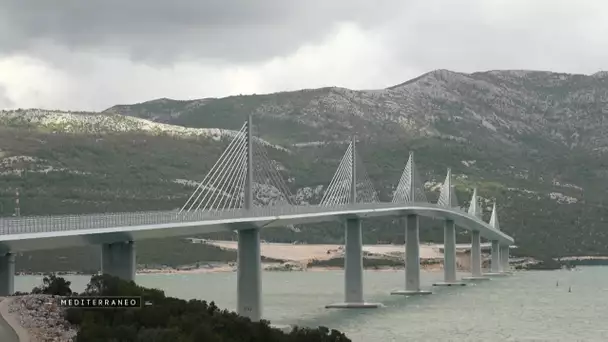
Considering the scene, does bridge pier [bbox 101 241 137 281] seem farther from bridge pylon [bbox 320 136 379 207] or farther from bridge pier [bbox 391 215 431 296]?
bridge pier [bbox 391 215 431 296]

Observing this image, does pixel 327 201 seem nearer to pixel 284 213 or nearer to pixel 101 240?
pixel 284 213

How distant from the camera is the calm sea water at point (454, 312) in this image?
58.0 metres

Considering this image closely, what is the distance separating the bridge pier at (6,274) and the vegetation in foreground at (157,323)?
3.41 ft

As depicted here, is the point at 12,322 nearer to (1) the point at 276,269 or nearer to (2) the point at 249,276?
(2) the point at 249,276

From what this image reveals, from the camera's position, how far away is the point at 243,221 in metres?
54.4

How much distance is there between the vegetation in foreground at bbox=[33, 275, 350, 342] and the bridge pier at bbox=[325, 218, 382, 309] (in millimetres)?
38774

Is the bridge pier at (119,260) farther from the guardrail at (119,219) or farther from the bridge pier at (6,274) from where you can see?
the bridge pier at (6,274)

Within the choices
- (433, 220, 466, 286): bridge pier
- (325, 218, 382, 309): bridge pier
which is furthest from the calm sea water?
(433, 220, 466, 286): bridge pier

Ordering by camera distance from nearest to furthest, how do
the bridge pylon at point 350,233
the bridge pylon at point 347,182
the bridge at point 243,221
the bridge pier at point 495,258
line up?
the bridge at point 243,221 < the bridge pylon at point 350,233 < the bridge pylon at point 347,182 < the bridge pier at point 495,258

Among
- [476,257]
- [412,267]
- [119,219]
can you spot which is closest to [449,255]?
[412,267]

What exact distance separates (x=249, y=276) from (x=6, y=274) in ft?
77.5

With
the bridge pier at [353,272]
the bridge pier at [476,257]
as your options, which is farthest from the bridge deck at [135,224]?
the bridge pier at [476,257]

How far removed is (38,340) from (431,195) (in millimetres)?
173575

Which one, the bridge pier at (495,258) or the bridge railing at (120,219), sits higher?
the bridge railing at (120,219)
